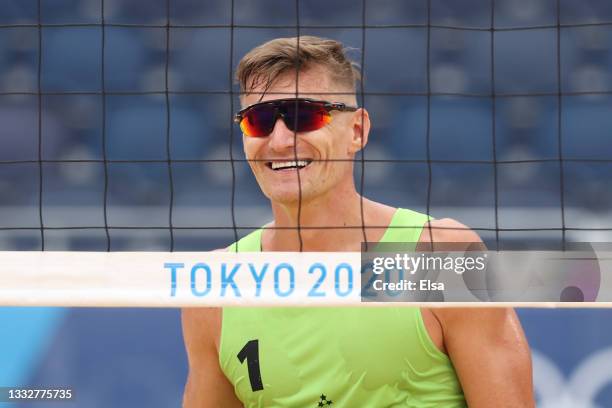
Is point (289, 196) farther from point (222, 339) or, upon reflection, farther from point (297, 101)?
point (222, 339)

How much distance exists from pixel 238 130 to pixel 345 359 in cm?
268

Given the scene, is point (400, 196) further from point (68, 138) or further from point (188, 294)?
point (188, 294)

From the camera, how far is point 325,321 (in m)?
2.45

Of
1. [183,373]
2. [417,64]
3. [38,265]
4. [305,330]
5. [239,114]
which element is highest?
[417,64]

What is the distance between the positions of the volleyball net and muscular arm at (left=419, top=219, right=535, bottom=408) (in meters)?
2.04

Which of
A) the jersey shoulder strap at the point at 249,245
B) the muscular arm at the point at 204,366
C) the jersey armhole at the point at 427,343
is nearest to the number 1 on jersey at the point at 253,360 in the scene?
the muscular arm at the point at 204,366

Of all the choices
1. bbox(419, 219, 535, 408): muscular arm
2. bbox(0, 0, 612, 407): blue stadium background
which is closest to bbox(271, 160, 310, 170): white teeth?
bbox(419, 219, 535, 408): muscular arm

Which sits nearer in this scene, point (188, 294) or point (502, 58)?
point (188, 294)

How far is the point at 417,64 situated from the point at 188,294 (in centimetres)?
314

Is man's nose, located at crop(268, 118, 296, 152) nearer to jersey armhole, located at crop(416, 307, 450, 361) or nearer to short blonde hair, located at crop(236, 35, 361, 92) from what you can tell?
short blonde hair, located at crop(236, 35, 361, 92)

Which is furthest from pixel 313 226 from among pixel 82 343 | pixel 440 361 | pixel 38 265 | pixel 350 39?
pixel 350 39

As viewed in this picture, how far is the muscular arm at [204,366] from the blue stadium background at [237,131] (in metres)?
1.74

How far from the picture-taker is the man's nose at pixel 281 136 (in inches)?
98.6

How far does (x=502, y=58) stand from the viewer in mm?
5207
